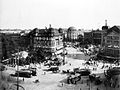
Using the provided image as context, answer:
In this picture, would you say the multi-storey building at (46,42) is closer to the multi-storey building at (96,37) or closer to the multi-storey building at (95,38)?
the multi-storey building at (95,38)

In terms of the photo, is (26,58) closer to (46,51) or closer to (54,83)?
(46,51)

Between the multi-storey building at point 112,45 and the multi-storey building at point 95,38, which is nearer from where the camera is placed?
the multi-storey building at point 112,45

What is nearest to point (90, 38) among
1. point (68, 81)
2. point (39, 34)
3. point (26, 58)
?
point (39, 34)

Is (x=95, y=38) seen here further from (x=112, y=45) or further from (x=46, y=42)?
(x=112, y=45)

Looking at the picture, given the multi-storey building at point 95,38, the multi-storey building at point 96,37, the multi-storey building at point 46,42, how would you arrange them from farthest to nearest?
1. the multi-storey building at point 96,37
2. the multi-storey building at point 95,38
3. the multi-storey building at point 46,42

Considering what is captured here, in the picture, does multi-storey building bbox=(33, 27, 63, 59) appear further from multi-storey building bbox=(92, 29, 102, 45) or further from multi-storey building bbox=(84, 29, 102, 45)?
multi-storey building bbox=(92, 29, 102, 45)

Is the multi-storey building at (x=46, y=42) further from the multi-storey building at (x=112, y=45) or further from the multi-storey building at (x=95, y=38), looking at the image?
the multi-storey building at (x=95, y=38)

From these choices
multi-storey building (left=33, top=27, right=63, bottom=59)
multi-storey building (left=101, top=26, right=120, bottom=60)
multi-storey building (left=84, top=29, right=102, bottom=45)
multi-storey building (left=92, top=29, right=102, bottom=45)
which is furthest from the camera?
multi-storey building (left=92, top=29, right=102, bottom=45)

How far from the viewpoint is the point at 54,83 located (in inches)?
794

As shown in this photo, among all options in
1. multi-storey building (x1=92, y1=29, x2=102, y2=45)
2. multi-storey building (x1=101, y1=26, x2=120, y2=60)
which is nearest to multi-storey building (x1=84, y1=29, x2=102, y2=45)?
multi-storey building (x1=92, y1=29, x2=102, y2=45)

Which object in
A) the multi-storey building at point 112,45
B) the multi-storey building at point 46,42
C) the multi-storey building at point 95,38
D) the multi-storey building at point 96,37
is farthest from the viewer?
the multi-storey building at point 96,37

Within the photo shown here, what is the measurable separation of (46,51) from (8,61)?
11.3 m

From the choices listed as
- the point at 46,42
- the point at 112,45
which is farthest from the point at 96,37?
the point at 112,45

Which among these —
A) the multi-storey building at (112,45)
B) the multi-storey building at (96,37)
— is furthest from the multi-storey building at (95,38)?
the multi-storey building at (112,45)
